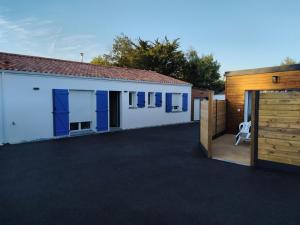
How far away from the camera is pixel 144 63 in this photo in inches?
1160

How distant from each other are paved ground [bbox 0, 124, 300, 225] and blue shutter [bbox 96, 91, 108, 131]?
5166 mm

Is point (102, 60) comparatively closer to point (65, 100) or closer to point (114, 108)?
point (114, 108)

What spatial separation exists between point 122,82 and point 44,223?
10.8 metres

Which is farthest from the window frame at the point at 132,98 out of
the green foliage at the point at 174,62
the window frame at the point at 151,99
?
the green foliage at the point at 174,62

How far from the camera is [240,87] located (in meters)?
10.7

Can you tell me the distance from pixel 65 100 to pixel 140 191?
7855mm

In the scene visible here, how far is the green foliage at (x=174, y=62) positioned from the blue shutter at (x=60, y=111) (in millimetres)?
19541

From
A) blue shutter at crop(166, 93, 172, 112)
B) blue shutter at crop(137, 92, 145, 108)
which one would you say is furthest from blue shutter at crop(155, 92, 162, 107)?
blue shutter at crop(137, 92, 145, 108)

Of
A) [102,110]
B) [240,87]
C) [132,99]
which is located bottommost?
[102,110]

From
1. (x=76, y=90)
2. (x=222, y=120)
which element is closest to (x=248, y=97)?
(x=222, y=120)

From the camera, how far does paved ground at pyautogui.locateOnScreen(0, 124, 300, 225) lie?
3202mm

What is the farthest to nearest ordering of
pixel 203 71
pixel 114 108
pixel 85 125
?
pixel 203 71
pixel 114 108
pixel 85 125

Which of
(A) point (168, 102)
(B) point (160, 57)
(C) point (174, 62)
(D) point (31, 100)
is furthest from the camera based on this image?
(C) point (174, 62)

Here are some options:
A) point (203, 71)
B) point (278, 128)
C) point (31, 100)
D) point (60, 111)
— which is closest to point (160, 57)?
point (203, 71)
